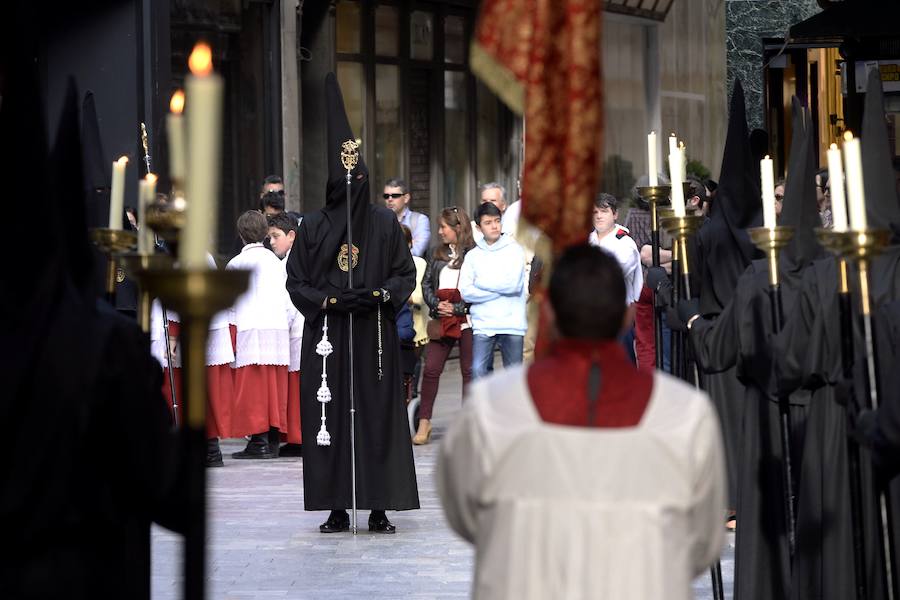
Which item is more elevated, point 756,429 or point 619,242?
point 619,242

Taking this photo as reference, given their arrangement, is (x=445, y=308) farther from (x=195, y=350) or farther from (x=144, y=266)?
(x=195, y=350)

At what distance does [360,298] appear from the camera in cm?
1064

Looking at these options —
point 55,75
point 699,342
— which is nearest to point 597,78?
point 699,342

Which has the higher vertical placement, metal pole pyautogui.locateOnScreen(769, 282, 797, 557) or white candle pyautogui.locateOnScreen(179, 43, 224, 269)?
white candle pyautogui.locateOnScreen(179, 43, 224, 269)

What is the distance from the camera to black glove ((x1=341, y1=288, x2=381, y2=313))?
418 inches

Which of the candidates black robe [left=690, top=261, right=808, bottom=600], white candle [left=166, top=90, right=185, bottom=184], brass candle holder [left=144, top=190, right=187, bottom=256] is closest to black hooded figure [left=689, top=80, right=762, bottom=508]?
black robe [left=690, top=261, right=808, bottom=600]

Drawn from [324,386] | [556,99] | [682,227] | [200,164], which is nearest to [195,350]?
[200,164]

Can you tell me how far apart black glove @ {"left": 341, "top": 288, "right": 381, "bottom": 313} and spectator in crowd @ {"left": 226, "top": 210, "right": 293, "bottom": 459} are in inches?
128

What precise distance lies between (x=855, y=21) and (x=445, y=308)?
4129 millimetres

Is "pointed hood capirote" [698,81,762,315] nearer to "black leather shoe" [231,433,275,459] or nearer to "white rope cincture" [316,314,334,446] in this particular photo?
"white rope cincture" [316,314,334,446]

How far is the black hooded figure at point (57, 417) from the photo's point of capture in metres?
4.16

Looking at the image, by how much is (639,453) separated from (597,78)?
1.21 m

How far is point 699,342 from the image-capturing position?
773 centimetres

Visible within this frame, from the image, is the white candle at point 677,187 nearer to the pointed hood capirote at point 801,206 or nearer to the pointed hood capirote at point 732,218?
the pointed hood capirote at point 801,206
